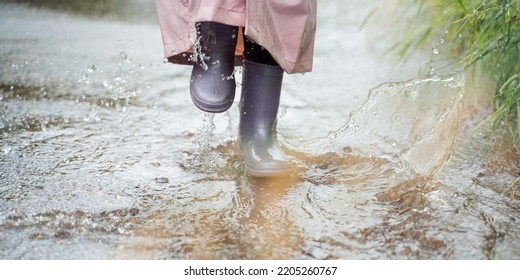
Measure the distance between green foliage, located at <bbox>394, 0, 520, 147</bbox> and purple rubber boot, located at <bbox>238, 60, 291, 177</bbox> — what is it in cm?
71

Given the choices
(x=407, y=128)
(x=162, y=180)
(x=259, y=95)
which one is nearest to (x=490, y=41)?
(x=407, y=128)

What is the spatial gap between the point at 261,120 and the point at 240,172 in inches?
7.2

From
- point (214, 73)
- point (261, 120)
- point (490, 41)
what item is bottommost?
point (261, 120)

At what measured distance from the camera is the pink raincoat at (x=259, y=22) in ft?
6.44

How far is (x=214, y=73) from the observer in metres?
2.18

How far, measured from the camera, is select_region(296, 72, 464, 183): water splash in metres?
2.31

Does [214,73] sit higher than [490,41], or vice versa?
[490,41]

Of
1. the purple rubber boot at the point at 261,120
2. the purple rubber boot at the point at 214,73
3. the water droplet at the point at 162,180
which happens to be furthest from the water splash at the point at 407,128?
the water droplet at the point at 162,180

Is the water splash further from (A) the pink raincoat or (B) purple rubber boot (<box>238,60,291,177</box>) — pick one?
(A) the pink raincoat

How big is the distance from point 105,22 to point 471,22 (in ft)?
9.64

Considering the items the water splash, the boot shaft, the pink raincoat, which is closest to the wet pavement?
the water splash

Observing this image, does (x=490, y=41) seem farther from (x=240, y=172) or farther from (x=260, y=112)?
(x=240, y=172)

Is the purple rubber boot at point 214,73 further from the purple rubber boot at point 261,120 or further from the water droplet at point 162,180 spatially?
the water droplet at point 162,180
